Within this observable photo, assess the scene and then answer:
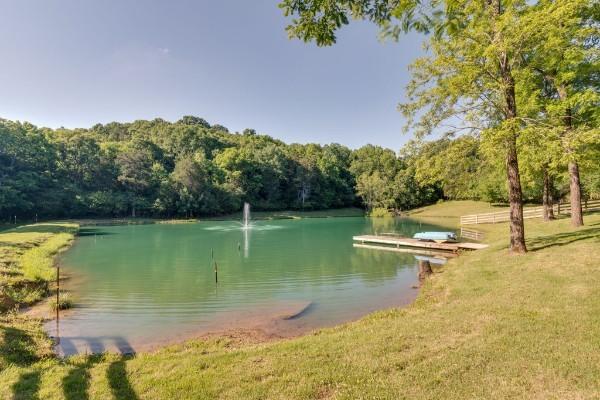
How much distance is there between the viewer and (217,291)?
15.1 m

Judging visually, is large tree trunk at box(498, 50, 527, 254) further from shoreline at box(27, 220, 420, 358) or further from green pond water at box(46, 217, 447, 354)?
shoreline at box(27, 220, 420, 358)

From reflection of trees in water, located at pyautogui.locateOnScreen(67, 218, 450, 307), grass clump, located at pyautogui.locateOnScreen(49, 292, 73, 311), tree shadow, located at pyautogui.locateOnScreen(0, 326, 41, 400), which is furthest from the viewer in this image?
reflection of trees in water, located at pyautogui.locateOnScreen(67, 218, 450, 307)

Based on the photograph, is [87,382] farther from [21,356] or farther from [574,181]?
[574,181]

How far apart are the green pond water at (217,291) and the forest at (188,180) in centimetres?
1382

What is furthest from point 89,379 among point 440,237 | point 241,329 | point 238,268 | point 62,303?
point 440,237

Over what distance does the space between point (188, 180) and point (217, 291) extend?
56.5m

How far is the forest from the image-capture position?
54469 mm

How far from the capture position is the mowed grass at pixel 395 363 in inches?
188

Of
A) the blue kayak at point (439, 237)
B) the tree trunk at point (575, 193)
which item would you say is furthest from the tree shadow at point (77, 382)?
the blue kayak at point (439, 237)

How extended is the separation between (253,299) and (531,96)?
56.1 feet

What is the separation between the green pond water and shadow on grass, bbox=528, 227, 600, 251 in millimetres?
5389

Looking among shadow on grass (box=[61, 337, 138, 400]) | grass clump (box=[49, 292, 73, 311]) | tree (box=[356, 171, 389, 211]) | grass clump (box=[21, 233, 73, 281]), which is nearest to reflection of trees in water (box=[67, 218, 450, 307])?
grass clump (box=[49, 292, 73, 311])

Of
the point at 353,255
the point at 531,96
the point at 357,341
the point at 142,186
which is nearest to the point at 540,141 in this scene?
the point at 531,96

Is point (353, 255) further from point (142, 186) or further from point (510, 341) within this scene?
point (142, 186)
